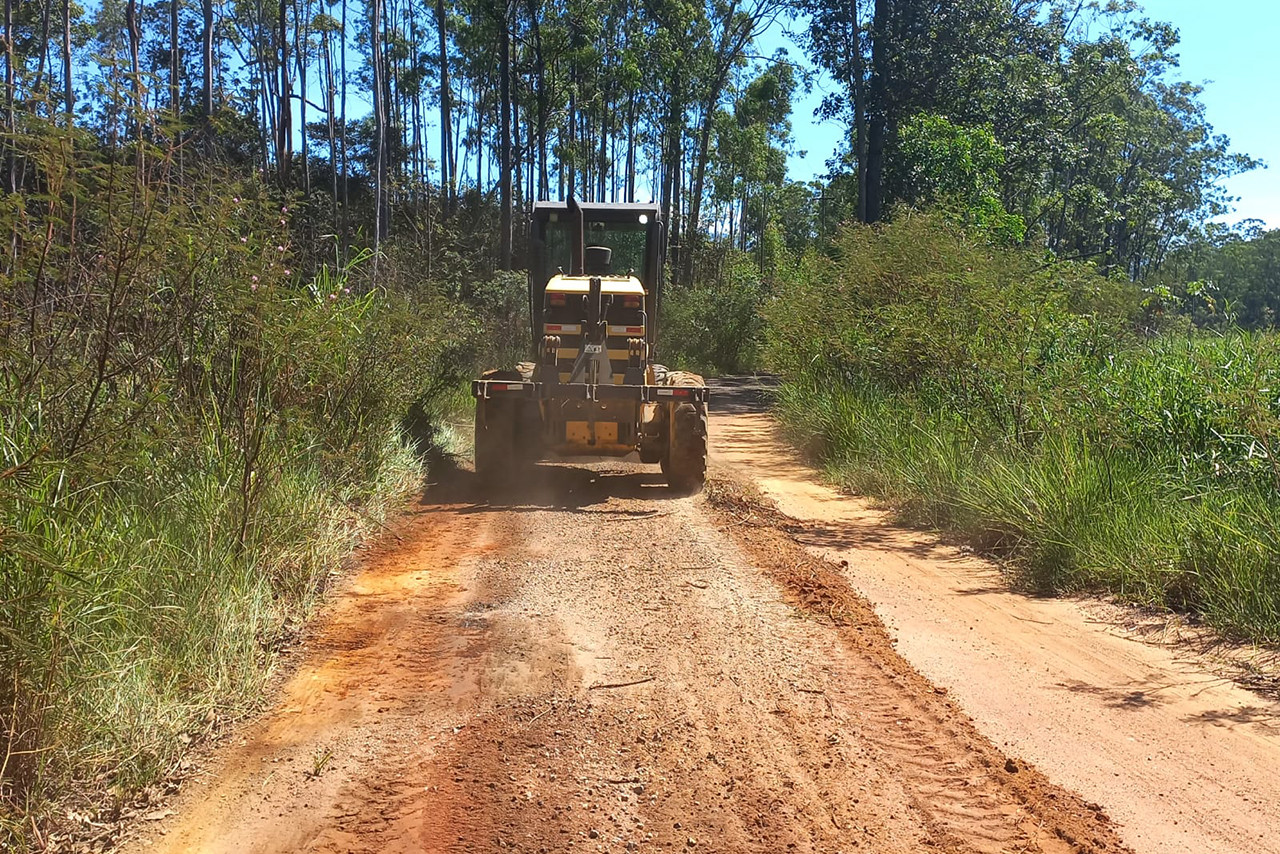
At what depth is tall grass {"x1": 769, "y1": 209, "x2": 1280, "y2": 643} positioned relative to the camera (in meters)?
6.85

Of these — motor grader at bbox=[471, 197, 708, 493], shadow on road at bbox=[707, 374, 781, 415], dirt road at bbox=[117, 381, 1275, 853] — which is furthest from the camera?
shadow on road at bbox=[707, 374, 781, 415]

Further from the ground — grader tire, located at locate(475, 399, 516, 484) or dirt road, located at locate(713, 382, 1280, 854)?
grader tire, located at locate(475, 399, 516, 484)

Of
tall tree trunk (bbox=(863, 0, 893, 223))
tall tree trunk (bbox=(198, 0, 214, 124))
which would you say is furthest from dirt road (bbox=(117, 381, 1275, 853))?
tall tree trunk (bbox=(198, 0, 214, 124))

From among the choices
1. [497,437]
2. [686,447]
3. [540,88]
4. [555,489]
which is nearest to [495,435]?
[497,437]

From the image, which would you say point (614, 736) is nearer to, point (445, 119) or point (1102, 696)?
point (1102, 696)

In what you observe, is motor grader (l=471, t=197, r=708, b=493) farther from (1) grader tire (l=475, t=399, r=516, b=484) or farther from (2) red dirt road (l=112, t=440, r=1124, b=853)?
(2) red dirt road (l=112, t=440, r=1124, b=853)

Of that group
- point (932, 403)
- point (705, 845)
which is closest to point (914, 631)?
point (705, 845)

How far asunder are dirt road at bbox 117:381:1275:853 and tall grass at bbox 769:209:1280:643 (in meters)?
1.99

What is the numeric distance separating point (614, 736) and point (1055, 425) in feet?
19.9

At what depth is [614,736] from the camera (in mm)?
4418

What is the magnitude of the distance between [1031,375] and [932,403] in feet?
7.82

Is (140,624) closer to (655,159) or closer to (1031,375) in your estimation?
(1031,375)

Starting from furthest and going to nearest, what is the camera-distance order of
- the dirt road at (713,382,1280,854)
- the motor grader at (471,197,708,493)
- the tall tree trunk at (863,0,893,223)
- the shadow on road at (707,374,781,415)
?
1. the tall tree trunk at (863,0,893,223)
2. the shadow on road at (707,374,781,415)
3. the motor grader at (471,197,708,493)
4. the dirt road at (713,382,1280,854)

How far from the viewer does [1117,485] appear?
7730mm
